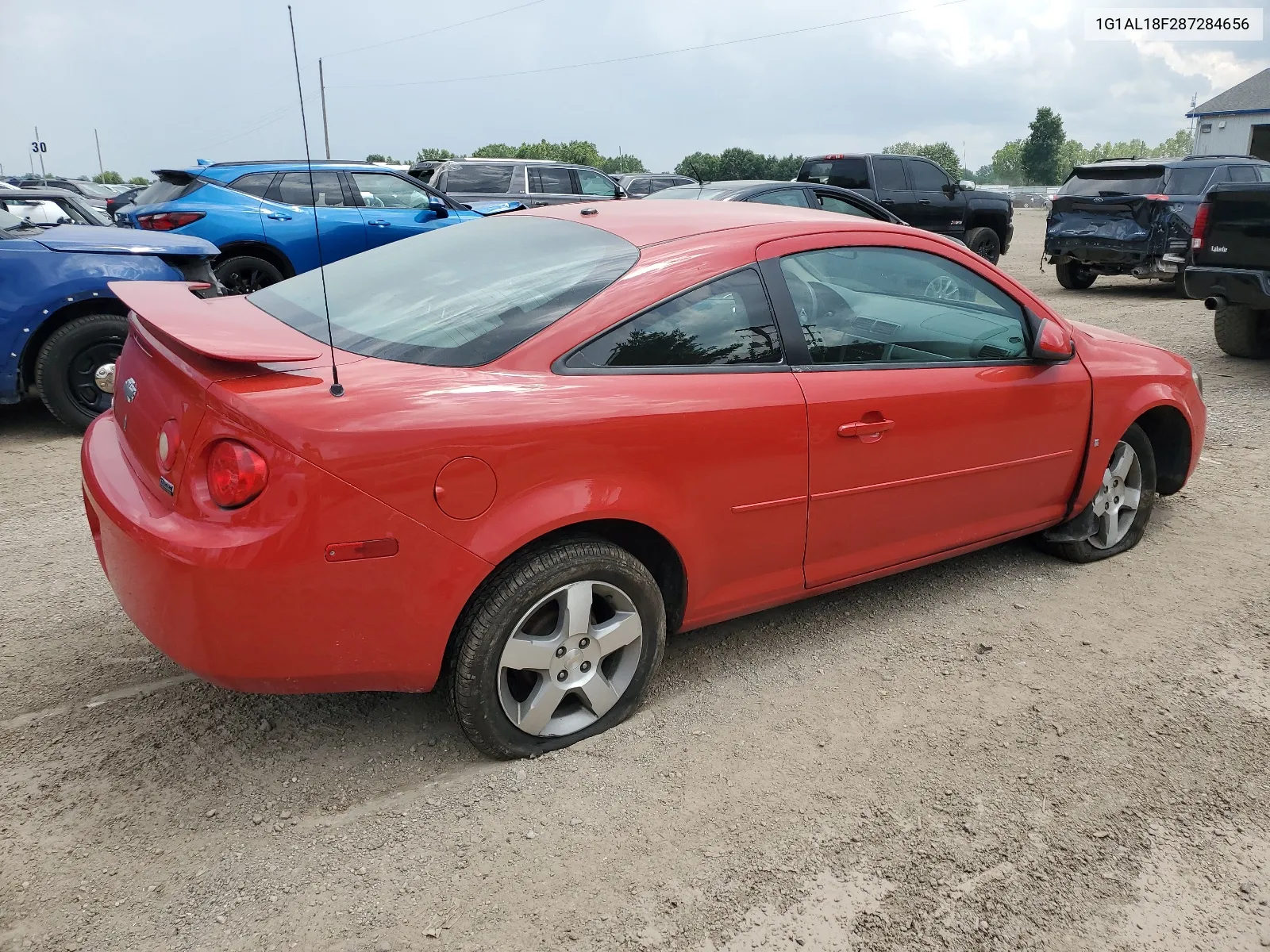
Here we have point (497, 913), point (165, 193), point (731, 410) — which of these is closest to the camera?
point (497, 913)

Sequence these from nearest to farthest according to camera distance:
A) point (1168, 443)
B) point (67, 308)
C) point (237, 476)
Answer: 1. point (237, 476)
2. point (1168, 443)
3. point (67, 308)

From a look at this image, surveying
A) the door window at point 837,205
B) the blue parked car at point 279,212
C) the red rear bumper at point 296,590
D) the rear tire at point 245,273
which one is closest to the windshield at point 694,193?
the door window at point 837,205

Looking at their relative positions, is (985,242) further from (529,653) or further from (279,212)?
(529,653)

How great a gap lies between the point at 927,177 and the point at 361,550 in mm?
12977

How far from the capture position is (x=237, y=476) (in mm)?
2223

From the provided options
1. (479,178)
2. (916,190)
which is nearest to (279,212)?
(479,178)

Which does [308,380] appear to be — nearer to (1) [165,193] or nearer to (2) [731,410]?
(2) [731,410]

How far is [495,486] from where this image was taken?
2.41 m

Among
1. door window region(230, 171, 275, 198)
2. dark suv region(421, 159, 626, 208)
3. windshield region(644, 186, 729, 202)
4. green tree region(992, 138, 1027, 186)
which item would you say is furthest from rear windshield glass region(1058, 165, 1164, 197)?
green tree region(992, 138, 1027, 186)

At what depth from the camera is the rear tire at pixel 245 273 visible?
884cm

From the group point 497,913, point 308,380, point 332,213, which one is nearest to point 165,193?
point 332,213

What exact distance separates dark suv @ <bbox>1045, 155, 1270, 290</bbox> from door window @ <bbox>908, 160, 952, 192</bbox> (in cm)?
162

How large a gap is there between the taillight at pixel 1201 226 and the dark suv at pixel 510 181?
7.89 m

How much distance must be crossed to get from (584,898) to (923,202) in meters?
12.8
